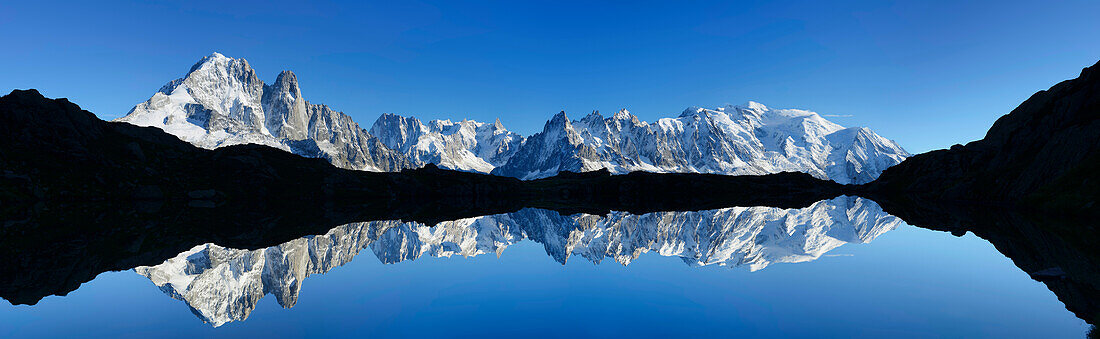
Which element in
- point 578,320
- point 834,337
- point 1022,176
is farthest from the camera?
point 1022,176

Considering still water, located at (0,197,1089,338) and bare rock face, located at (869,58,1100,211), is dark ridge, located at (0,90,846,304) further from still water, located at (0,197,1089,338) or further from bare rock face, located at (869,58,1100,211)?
bare rock face, located at (869,58,1100,211)

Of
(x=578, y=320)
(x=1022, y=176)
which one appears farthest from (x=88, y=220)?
(x=1022, y=176)

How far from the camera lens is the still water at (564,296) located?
1905 cm

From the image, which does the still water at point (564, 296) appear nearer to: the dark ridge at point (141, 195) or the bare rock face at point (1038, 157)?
the dark ridge at point (141, 195)

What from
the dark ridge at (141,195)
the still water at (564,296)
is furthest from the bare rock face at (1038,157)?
the dark ridge at (141,195)

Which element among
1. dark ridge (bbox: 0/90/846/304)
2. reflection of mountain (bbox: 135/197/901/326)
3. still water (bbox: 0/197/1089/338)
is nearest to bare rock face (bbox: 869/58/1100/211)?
reflection of mountain (bbox: 135/197/901/326)

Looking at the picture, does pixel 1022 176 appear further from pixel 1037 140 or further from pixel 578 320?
pixel 578 320

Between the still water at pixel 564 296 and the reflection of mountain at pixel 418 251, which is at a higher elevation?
the reflection of mountain at pixel 418 251

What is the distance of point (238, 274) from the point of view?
3481cm

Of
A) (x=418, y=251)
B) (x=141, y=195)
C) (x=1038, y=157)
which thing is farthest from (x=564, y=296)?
(x=1038, y=157)

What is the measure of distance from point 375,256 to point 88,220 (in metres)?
48.1

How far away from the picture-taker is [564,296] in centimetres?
2422

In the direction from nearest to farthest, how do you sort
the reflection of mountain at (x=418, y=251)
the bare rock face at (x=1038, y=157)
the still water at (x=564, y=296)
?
Answer: 1. the still water at (x=564, y=296)
2. the reflection of mountain at (x=418, y=251)
3. the bare rock face at (x=1038, y=157)

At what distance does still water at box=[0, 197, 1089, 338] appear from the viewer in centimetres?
1905
